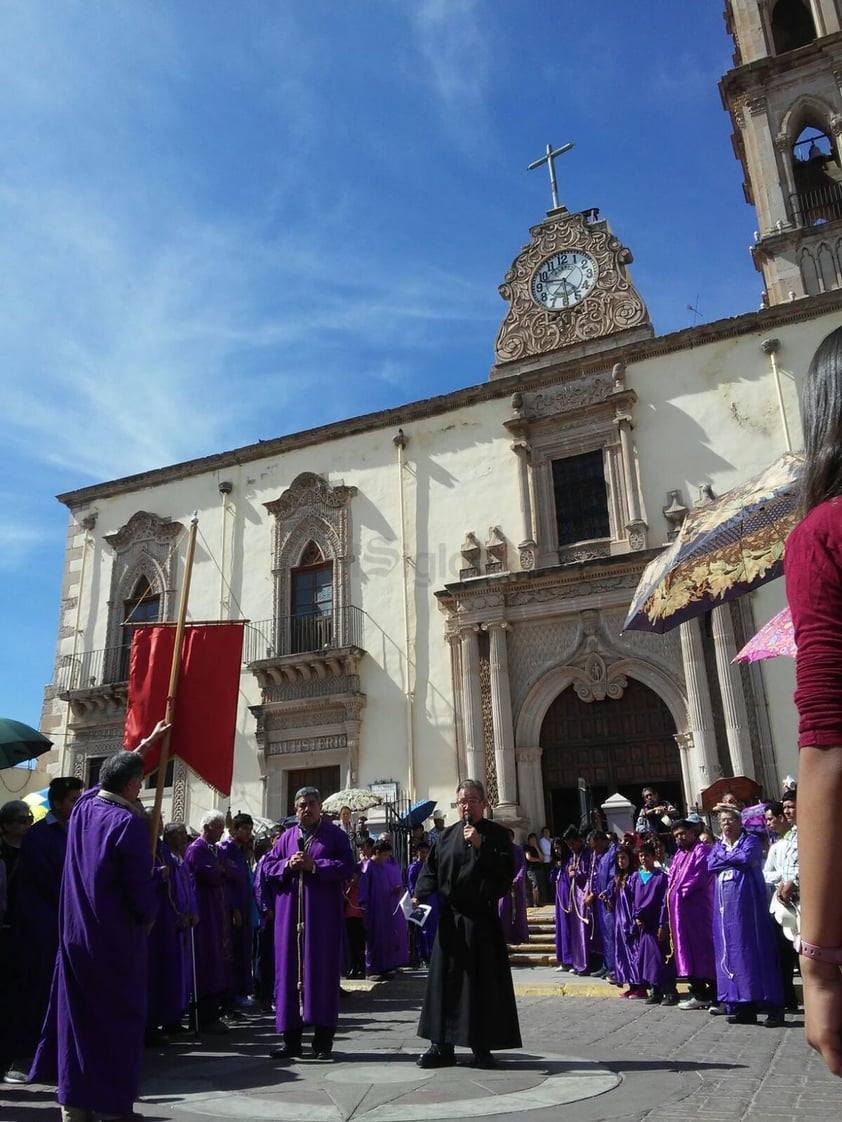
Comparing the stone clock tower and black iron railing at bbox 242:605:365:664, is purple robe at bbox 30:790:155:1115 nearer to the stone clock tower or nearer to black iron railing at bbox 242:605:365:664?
black iron railing at bbox 242:605:365:664

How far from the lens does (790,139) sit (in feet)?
60.7

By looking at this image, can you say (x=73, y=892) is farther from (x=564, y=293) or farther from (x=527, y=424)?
(x=564, y=293)

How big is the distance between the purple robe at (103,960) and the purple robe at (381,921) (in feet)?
22.7

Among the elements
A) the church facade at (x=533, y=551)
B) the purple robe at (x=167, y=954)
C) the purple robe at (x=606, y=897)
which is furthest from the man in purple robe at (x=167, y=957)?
the church facade at (x=533, y=551)

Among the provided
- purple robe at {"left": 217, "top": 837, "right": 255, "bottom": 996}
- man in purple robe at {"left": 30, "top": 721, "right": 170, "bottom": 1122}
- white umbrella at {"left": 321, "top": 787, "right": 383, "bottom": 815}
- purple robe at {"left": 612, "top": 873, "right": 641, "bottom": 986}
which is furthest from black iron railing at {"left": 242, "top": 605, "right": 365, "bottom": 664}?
man in purple robe at {"left": 30, "top": 721, "right": 170, "bottom": 1122}

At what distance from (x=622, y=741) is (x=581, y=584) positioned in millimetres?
2958

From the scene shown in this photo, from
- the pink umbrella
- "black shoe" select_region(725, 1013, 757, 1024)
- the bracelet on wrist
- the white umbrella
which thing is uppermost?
the pink umbrella

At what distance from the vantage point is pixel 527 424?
17812 mm

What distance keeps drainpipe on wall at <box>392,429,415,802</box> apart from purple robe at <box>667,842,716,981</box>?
349 inches

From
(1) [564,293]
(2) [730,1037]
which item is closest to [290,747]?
(1) [564,293]

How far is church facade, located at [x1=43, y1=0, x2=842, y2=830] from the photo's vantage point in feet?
51.7

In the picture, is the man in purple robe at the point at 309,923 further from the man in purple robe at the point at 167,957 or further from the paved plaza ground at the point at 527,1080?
the man in purple robe at the point at 167,957

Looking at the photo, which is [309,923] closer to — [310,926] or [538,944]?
[310,926]

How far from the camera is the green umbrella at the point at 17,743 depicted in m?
9.66
